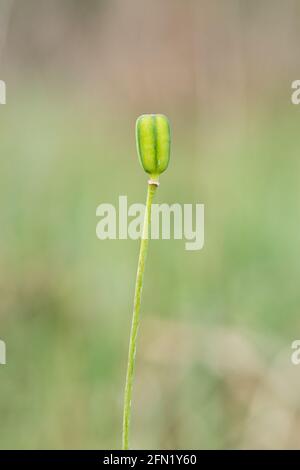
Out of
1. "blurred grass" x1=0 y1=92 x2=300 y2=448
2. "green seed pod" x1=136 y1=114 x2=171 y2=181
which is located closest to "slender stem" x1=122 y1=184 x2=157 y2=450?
"green seed pod" x1=136 y1=114 x2=171 y2=181

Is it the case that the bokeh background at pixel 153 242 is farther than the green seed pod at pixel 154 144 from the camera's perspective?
Yes

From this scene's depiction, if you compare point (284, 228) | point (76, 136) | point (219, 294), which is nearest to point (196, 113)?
point (76, 136)

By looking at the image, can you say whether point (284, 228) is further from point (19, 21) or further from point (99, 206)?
point (19, 21)

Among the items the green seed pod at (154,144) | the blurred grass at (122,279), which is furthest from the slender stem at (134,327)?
the blurred grass at (122,279)

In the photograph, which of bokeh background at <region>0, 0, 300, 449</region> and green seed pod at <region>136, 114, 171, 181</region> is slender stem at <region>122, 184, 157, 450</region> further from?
bokeh background at <region>0, 0, 300, 449</region>

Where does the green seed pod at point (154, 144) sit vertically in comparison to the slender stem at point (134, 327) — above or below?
above

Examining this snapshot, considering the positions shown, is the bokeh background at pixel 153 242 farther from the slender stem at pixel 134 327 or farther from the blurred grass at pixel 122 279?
the slender stem at pixel 134 327
